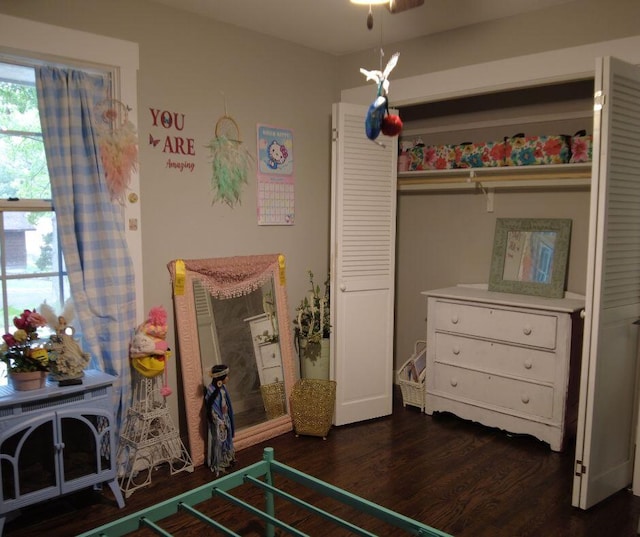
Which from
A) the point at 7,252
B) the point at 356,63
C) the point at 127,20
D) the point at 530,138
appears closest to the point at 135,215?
the point at 7,252

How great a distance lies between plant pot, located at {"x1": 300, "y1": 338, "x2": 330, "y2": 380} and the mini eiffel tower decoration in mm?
993

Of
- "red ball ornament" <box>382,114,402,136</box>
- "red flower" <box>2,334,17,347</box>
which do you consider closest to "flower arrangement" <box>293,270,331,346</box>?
"red flower" <box>2,334,17,347</box>

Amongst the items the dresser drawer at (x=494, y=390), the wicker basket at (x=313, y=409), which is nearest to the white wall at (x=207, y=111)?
the wicker basket at (x=313, y=409)

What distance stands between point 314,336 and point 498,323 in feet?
3.77

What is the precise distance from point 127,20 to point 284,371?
86.4 inches

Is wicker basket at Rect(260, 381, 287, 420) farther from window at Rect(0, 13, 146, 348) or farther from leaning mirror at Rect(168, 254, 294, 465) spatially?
window at Rect(0, 13, 146, 348)

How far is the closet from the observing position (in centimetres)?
253

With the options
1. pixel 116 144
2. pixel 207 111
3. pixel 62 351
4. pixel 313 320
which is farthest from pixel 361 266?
pixel 62 351

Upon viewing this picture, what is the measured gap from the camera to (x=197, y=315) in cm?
330

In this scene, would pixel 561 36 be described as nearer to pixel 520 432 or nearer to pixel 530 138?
pixel 530 138

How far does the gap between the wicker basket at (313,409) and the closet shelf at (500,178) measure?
1603 millimetres

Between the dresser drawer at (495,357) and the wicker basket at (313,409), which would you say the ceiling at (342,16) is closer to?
the dresser drawer at (495,357)

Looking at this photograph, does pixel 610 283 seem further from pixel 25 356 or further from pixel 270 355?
pixel 25 356

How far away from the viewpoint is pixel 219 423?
307 centimetres
